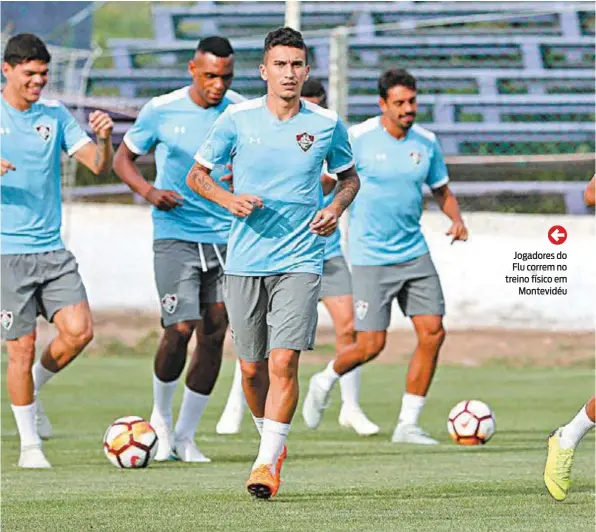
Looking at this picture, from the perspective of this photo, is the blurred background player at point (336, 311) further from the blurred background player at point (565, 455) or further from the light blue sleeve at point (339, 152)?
the blurred background player at point (565, 455)

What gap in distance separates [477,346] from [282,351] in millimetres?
10779

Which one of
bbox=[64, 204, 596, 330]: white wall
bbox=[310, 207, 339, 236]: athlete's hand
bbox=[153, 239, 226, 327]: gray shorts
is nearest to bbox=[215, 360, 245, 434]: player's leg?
bbox=[153, 239, 226, 327]: gray shorts

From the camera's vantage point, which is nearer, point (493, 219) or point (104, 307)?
point (493, 219)

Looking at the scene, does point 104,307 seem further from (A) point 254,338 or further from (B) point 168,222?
(A) point 254,338

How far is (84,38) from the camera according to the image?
82.3ft

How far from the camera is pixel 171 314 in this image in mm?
8633

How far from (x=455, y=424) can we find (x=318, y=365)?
6446 millimetres

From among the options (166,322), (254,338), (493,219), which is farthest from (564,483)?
(493,219)

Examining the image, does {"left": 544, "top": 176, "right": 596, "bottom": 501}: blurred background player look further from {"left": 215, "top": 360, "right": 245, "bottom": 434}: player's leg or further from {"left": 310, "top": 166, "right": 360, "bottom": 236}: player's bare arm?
{"left": 215, "top": 360, "right": 245, "bottom": 434}: player's leg

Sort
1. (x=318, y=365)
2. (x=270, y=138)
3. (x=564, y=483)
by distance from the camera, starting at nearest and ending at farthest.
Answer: (x=564, y=483) < (x=270, y=138) < (x=318, y=365)

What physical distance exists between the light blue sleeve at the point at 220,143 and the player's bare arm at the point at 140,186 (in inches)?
64.6

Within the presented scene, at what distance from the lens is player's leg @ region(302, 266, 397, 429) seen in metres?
10.1

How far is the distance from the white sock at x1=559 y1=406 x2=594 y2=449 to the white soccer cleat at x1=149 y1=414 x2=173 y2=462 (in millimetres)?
3011

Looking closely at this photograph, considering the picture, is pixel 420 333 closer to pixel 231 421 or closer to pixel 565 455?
pixel 231 421
